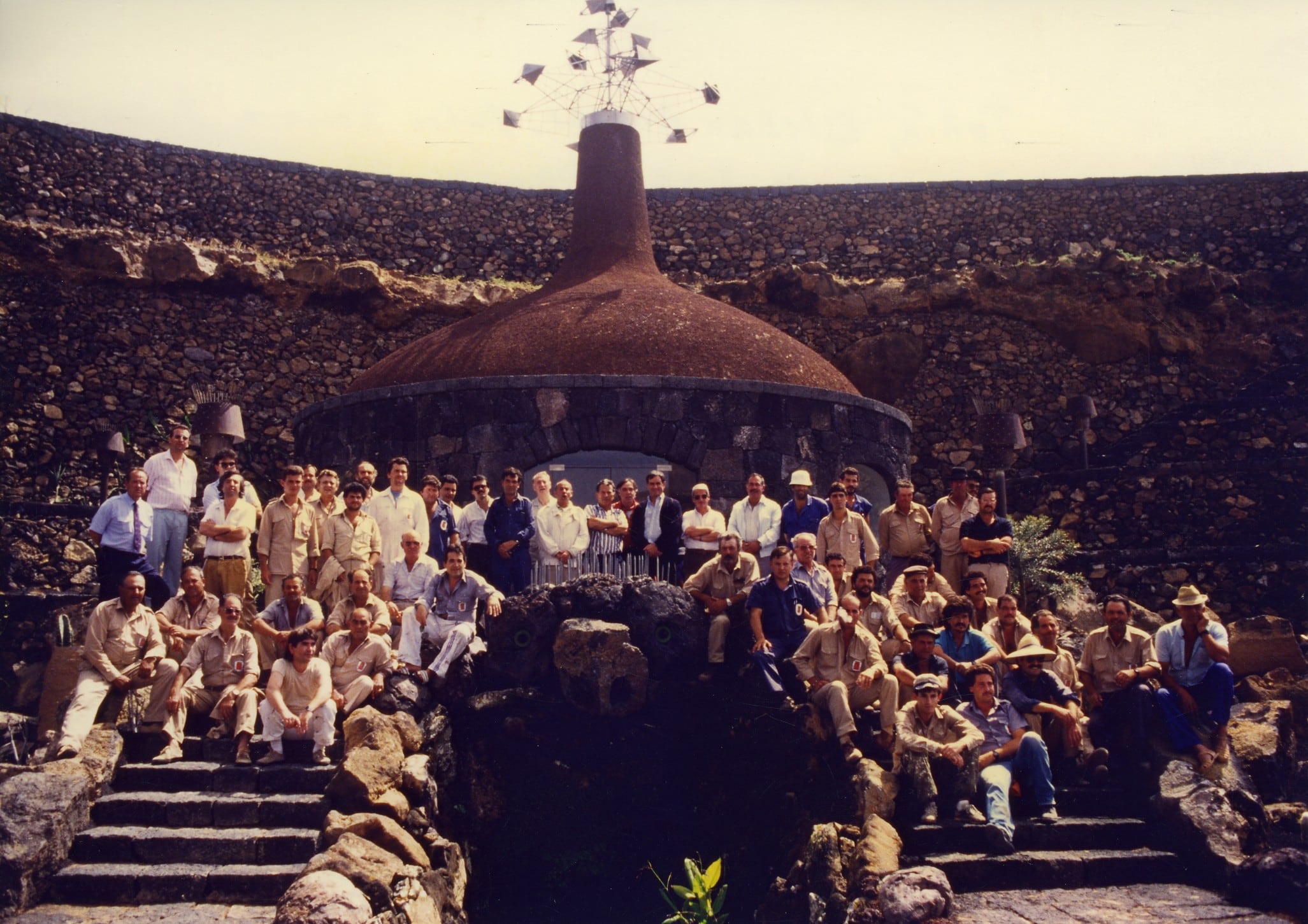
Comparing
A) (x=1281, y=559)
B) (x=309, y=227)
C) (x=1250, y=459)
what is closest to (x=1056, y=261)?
(x=1250, y=459)

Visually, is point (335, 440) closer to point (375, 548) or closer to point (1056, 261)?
point (375, 548)

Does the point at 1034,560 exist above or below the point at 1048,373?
below

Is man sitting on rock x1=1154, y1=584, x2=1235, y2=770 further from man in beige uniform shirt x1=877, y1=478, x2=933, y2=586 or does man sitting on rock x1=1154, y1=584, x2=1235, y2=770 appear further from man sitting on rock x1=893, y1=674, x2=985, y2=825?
man in beige uniform shirt x1=877, y1=478, x2=933, y2=586

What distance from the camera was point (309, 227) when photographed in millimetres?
21375

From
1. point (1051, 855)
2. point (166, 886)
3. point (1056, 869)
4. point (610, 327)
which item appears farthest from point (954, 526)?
point (166, 886)

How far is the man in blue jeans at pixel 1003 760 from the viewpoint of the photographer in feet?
25.5

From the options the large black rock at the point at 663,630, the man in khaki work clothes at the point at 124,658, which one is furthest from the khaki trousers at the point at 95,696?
the large black rock at the point at 663,630

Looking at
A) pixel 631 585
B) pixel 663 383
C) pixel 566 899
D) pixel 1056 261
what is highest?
pixel 1056 261

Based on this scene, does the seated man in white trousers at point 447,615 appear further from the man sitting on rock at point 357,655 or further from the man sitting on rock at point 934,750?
the man sitting on rock at point 934,750

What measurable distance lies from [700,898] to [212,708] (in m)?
3.50

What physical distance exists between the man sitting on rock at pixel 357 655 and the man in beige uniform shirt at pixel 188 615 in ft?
2.85

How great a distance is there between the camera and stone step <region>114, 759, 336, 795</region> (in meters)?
8.03

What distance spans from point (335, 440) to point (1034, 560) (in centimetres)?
763

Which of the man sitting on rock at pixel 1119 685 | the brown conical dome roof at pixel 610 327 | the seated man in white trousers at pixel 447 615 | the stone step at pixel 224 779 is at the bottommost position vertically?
the stone step at pixel 224 779
